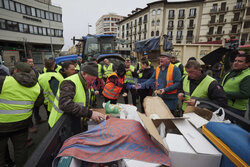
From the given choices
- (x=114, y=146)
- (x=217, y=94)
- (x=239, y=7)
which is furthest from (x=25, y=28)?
(x=239, y=7)

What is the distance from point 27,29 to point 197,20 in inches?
1560

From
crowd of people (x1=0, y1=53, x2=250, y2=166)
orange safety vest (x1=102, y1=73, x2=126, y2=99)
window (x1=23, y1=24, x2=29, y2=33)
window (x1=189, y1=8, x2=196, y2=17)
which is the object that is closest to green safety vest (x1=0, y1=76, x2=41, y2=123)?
crowd of people (x1=0, y1=53, x2=250, y2=166)

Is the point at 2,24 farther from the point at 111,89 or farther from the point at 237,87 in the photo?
the point at 237,87

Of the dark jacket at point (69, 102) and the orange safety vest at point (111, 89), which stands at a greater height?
the dark jacket at point (69, 102)

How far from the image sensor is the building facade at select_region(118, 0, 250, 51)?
1049 inches

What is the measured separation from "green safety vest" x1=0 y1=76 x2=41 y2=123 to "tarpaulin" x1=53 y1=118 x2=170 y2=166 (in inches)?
52.2

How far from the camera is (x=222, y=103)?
174 cm

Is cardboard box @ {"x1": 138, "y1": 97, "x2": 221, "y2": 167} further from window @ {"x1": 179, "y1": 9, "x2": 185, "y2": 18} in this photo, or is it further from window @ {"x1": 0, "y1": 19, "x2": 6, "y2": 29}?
window @ {"x1": 179, "y1": 9, "x2": 185, "y2": 18}

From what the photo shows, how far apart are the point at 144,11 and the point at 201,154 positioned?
139 ft

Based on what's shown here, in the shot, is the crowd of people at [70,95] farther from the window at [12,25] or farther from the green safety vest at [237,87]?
the window at [12,25]

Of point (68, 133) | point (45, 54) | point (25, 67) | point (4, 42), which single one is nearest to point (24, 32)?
point (4, 42)

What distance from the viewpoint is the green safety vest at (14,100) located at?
1.68m

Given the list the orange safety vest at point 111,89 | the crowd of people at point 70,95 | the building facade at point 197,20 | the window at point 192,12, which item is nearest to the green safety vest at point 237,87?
the crowd of people at point 70,95

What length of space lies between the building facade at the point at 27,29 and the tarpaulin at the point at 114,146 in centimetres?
2433
